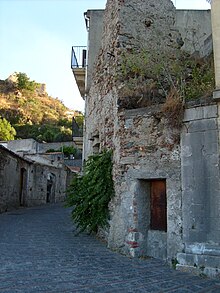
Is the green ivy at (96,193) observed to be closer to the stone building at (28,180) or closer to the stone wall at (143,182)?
the stone wall at (143,182)

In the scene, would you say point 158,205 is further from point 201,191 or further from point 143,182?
point 201,191

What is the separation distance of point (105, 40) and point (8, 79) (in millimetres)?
50850

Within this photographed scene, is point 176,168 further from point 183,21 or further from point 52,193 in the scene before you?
point 52,193

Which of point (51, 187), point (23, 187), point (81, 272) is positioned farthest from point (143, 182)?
point (51, 187)

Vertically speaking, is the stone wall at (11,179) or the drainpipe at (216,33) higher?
the drainpipe at (216,33)

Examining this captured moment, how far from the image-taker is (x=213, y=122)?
500cm

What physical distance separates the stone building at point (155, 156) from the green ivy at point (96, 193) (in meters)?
0.28

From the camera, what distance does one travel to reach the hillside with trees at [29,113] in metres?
36.3

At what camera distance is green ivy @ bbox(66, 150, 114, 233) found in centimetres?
671

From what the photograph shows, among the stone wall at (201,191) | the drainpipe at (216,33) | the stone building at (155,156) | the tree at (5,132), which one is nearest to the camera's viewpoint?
the stone wall at (201,191)

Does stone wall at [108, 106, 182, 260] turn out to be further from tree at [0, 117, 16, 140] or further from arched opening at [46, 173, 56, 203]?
tree at [0, 117, 16, 140]

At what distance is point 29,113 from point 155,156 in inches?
1668

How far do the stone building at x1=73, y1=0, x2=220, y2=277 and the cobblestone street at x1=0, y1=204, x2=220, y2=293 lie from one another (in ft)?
1.41

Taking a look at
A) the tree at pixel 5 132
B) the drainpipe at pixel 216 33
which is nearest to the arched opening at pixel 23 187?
the drainpipe at pixel 216 33
